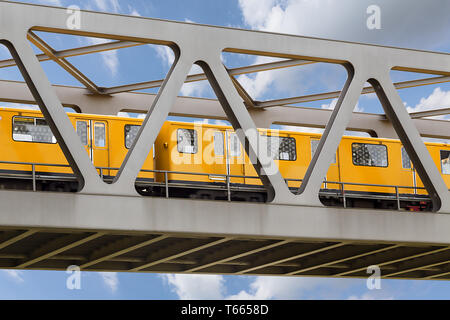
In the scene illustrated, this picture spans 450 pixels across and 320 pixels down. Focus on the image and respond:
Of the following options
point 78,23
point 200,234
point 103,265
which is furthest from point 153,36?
point 103,265

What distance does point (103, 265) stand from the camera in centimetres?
2552

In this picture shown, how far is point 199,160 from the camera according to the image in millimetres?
24812

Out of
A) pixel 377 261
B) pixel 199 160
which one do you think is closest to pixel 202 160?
pixel 199 160

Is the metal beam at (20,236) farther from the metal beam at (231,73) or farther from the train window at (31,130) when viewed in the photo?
the metal beam at (231,73)

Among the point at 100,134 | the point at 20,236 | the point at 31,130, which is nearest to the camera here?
the point at 20,236

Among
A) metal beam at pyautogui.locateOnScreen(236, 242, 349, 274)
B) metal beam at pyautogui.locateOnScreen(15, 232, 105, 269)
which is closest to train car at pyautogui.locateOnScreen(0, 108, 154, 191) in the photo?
metal beam at pyautogui.locateOnScreen(15, 232, 105, 269)

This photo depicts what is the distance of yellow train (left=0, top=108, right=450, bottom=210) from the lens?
2289 cm

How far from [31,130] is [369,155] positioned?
1093cm

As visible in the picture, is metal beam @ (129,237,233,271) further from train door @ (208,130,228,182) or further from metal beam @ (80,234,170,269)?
train door @ (208,130,228,182)

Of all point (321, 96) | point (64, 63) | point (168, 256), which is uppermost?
point (64, 63)

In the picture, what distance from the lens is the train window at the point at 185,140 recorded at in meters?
24.6

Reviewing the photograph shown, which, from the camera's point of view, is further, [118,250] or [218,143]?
[218,143]

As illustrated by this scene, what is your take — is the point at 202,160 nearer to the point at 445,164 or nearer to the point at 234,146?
the point at 234,146
